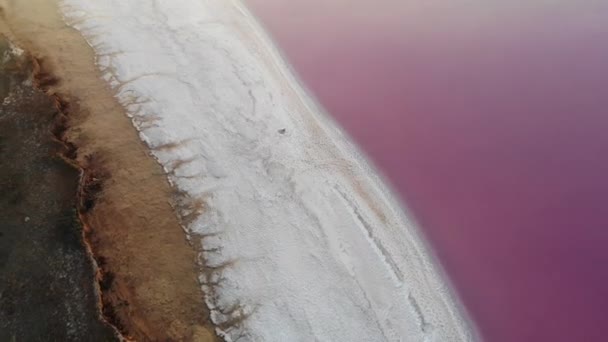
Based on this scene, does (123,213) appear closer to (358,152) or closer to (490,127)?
(358,152)

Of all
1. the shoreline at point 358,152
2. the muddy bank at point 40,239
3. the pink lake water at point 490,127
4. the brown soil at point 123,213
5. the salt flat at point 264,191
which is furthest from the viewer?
the pink lake water at point 490,127

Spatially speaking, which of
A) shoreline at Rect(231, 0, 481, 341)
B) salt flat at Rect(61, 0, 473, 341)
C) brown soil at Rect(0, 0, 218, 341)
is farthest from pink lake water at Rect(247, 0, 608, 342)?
brown soil at Rect(0, 0, 218, 341)

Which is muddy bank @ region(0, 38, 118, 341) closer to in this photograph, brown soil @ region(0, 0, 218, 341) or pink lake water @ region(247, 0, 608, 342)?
brown soil @ region(0, 0, 218, 341)

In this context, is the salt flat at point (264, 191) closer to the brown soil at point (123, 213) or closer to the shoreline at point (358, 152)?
the shoreline at point (358, 152)

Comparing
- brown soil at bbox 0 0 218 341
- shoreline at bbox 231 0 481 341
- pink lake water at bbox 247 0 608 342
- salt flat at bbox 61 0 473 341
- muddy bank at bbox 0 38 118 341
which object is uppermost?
pink lake water at bbox 247 0 608 342

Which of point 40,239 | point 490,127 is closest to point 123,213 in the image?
point 40,239

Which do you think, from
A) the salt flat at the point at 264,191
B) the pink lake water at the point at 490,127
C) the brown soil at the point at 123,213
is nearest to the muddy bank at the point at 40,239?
the brown soil at the point at 123,213
